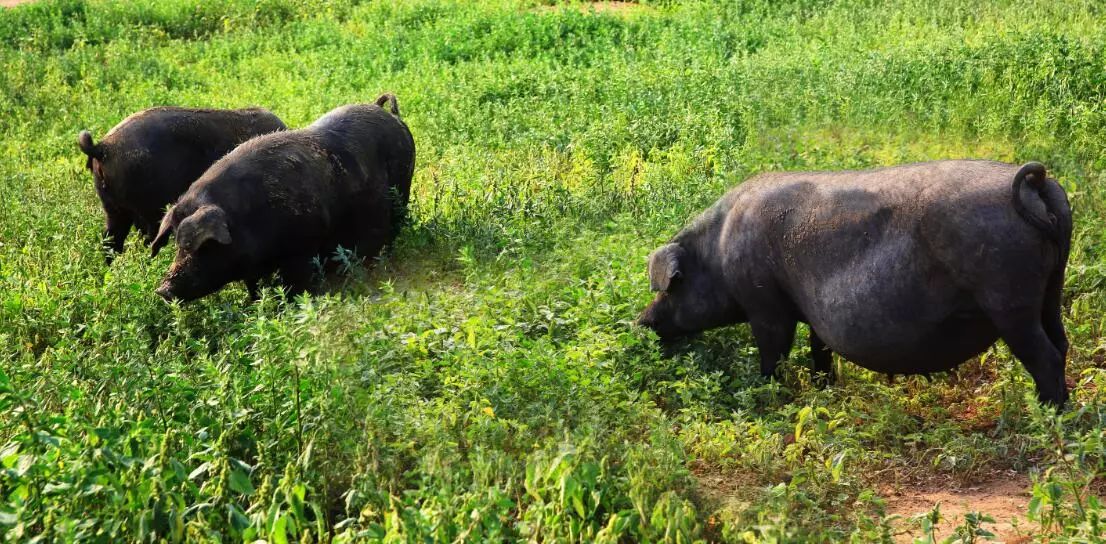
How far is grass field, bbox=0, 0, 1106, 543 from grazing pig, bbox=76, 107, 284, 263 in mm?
291

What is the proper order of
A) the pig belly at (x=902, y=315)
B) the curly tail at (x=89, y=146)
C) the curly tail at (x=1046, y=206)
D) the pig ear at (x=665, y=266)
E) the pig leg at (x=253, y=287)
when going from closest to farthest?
the curly tail at (x=1046, y=206) < the pig belly at (x=902, y=315) < the pig ear at (x=665, y=266) < the pig leg at (x=253, y=287) < the curly tail at (x=89, y=146)

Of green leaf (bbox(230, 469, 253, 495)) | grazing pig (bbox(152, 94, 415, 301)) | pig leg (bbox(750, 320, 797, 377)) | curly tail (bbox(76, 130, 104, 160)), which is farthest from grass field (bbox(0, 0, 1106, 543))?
curly tail (bbox(76, 130, 104, 160))

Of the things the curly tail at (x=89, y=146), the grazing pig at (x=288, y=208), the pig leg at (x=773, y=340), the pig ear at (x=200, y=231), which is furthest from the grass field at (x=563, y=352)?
the curly tail at (x=89, y=146)

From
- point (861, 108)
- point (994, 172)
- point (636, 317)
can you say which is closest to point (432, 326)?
point (636, 317)

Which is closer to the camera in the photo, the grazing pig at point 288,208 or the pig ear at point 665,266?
the pig ear at point 665,266

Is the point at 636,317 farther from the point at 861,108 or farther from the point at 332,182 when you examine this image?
the point at 861,108

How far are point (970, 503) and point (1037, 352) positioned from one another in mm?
732

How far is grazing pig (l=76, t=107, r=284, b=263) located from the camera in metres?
8.61

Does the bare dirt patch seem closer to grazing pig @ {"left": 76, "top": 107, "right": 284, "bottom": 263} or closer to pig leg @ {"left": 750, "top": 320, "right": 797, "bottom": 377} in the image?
pig leg @ {"left": 750, "top": 320, "right": 797, "bottom": 377}

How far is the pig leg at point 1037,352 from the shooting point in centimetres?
495

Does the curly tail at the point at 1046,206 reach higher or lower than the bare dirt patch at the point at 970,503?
higher

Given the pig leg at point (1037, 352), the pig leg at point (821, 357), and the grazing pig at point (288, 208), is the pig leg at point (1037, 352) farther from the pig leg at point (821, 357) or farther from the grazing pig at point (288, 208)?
the grazing pig at point (288, 208)

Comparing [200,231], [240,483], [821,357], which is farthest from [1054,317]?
[200,231]

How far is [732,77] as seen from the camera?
11.3 metres
